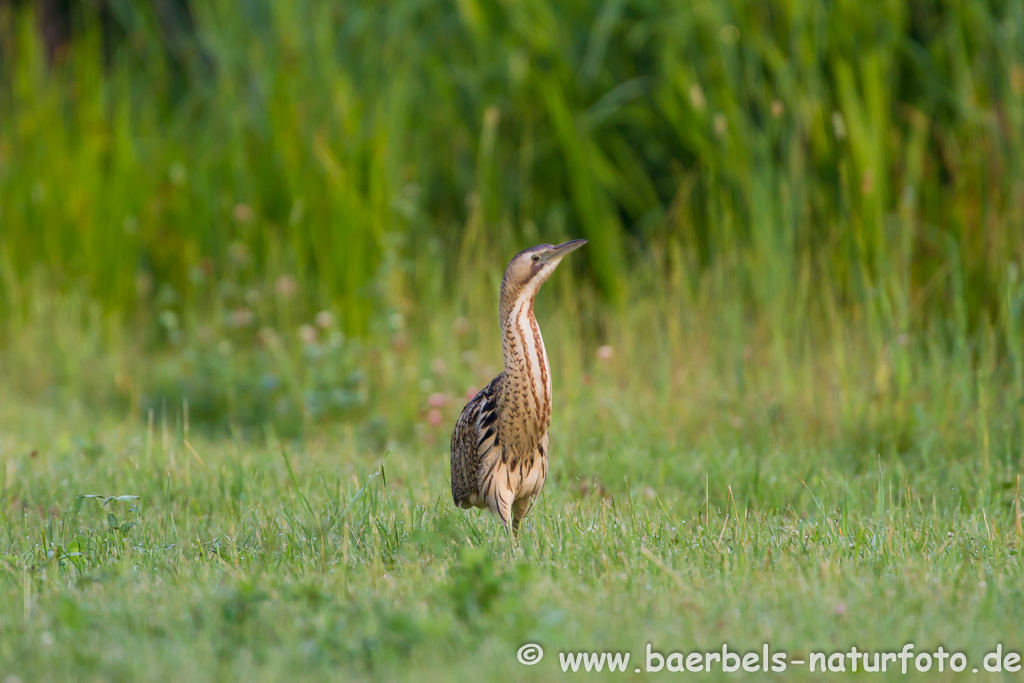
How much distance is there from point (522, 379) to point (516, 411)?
135 mm

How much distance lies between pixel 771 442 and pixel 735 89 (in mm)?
2876

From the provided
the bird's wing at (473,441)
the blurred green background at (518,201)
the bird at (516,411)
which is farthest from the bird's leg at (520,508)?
the blurred green background at (518,201)

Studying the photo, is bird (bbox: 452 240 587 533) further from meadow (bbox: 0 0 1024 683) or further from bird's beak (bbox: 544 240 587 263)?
meadow (bbox: 0 0 1024 683)

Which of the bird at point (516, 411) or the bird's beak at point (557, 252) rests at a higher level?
the bird's beak at point (557, 252)

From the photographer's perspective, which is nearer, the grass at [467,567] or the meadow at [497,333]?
the grass at [467,567]

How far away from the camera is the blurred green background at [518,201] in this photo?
7172 millimetres

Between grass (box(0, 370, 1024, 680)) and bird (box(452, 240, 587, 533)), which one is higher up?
bird (box(452, 240, 587, 533))

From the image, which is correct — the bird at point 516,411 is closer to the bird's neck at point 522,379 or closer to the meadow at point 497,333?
the bird's neck at point 522,379

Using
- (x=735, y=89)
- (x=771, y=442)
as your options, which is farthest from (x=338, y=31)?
A: (x=771, y=442)

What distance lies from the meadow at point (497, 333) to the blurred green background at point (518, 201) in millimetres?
34

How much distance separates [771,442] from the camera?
618 centimetres

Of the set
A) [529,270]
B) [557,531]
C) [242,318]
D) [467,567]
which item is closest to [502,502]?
[557,531]

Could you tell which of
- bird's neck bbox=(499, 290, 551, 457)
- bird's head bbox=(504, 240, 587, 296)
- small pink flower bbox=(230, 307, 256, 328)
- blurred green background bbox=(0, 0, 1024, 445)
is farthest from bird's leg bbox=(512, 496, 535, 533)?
small pink flower bbox=(230, 307, 256, 328)

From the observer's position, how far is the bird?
4.41 m
